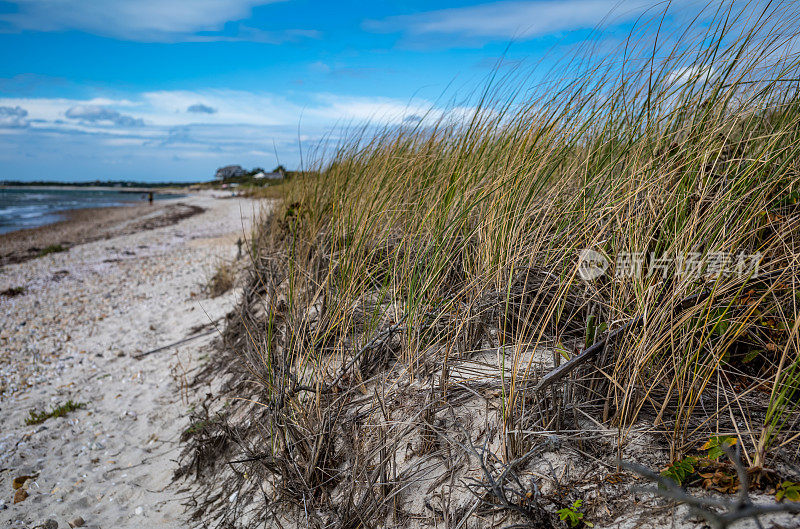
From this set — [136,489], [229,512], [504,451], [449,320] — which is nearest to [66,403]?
[136,489]

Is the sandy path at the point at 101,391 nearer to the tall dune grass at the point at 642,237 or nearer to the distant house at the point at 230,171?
the tall dune grass at the point at 642,237

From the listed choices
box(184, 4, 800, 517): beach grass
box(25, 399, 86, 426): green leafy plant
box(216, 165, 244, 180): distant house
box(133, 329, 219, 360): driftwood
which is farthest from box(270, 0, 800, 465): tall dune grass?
box(216, 165, 244, 180): distant house

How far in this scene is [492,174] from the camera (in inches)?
93.6

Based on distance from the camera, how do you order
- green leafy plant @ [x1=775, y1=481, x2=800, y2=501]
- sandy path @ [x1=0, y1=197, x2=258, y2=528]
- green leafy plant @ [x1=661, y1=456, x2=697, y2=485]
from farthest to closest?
sandy path @ [x1=0, y1=197, x2=258, y2=528] < green leafy plant @ [x1=661, y1=456, x2=697, y2=485] < green leafy plant @ [x1=775, y1=481, x2=800, y2=501]

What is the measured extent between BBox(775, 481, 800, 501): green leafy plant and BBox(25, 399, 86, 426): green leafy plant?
4.22 m

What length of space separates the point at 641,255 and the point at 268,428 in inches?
72.9

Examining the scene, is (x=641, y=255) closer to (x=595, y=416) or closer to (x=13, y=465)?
(x=595, y=416)

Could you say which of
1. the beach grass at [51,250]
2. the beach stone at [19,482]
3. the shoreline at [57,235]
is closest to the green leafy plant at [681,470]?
the beach stone at [19,482]

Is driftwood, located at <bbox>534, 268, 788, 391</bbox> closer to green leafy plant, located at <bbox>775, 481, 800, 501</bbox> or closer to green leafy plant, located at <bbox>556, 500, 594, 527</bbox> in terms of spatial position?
green leafy plant, located at <bbox>556, 500, 594, 527</bbox>

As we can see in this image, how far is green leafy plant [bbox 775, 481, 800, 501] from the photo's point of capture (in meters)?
1.10

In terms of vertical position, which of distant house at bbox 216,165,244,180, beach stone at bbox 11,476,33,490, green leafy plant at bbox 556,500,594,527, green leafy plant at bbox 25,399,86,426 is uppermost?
distant house at bbox 216,165,244,180

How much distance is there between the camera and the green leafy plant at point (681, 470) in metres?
1.26

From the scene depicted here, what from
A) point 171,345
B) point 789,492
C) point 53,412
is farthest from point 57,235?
point 789,492

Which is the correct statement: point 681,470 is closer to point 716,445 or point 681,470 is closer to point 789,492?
point 716,445
